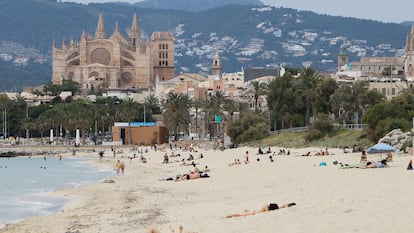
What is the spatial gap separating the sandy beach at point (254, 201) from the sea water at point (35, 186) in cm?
119

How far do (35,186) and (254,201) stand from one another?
2281 centimetres

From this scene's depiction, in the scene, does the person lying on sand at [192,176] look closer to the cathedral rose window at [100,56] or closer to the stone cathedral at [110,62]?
the stone cathedral at [110,62]

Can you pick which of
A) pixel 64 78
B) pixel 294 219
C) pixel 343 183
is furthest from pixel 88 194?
pixel 64 78

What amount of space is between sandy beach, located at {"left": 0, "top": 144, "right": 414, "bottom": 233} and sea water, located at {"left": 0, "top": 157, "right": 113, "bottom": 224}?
1.19 meters

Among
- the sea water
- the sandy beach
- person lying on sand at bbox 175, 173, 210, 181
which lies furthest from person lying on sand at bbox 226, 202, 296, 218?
person lying on sand at bbox 175, 173, 210, 181

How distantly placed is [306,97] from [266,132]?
5091 mm

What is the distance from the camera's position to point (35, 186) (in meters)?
48.9

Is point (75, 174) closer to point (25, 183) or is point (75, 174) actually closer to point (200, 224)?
point (25, 183)

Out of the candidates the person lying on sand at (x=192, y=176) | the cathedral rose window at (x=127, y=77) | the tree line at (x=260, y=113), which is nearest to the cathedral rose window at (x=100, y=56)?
the cathedral rose window at (x=127, y=77)

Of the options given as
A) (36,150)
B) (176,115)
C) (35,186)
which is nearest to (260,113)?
(176,115)

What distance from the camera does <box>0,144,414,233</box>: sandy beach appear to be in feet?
72.8

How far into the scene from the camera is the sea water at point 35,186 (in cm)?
3447

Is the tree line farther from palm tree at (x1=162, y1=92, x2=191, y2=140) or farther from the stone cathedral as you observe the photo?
the stone cathedral

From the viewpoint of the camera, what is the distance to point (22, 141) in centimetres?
11088
